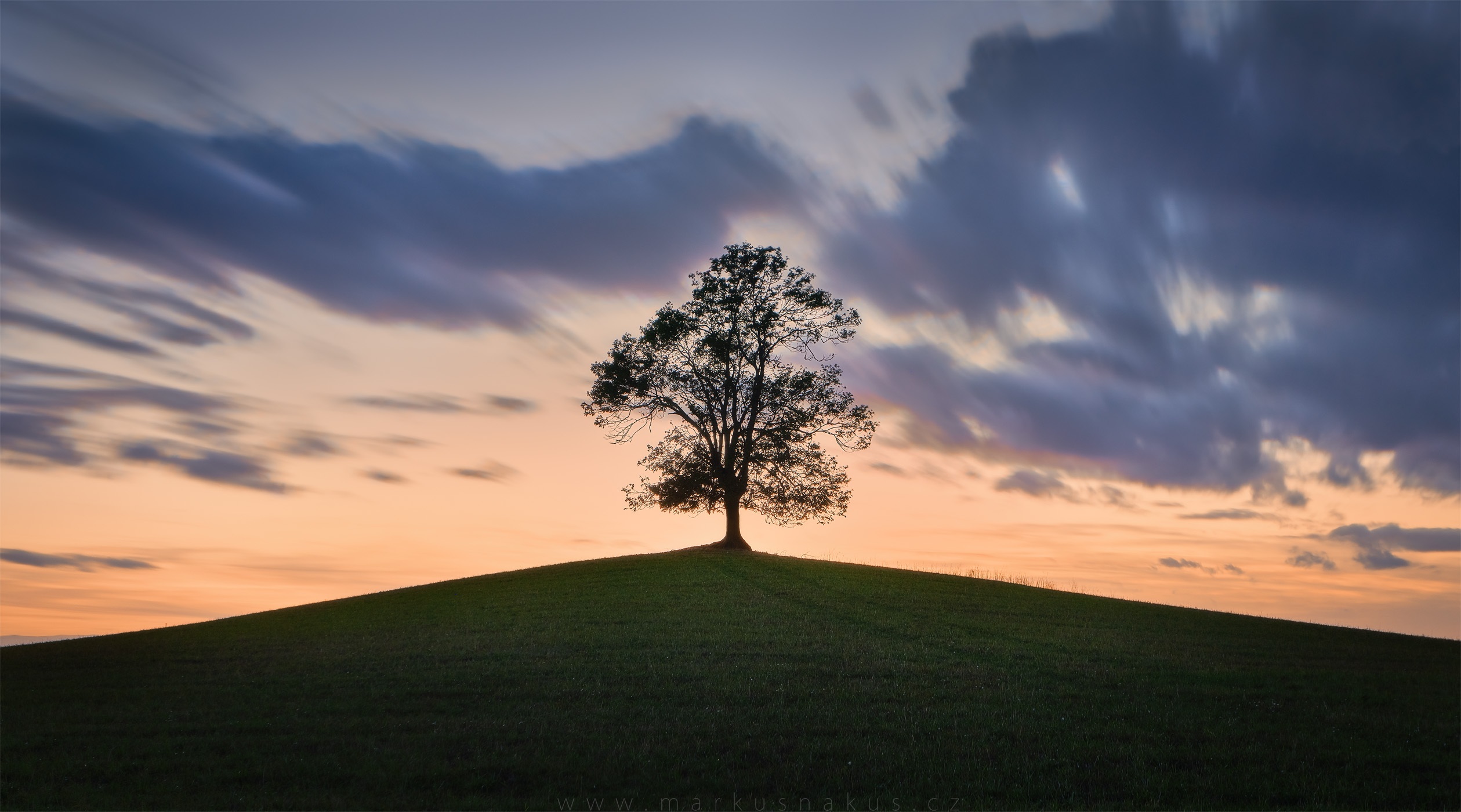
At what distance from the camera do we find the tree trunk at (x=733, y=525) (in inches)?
2085

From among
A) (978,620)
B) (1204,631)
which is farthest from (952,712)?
(1204,631)

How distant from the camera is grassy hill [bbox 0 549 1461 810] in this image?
1491 centimetres

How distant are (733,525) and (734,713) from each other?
3408 cm

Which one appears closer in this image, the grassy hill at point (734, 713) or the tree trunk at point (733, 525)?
the grassy hill at point (734, 713)

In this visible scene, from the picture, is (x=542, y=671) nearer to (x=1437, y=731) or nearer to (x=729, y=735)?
(x=729, y=735)

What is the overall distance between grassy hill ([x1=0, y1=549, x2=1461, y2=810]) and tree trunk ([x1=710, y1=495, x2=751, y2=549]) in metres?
17.4

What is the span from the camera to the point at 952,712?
19.4m

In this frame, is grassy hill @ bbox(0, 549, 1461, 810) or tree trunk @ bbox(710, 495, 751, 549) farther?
tree trunk @ bbox(710, 495, 751, 549)

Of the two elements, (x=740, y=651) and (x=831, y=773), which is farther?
(x=740, y=651)

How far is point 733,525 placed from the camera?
53219 millimetres

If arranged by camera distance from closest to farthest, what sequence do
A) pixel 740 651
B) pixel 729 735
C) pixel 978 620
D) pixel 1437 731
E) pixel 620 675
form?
1. pixel 729 735
2. pixel 1437 731
3. pixel 620 675
4. pixel 740 651
5. pixel 978 620

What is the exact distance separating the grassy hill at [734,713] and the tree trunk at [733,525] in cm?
1736

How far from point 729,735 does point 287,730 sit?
10.1m

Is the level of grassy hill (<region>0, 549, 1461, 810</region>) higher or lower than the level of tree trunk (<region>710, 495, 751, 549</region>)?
lower
